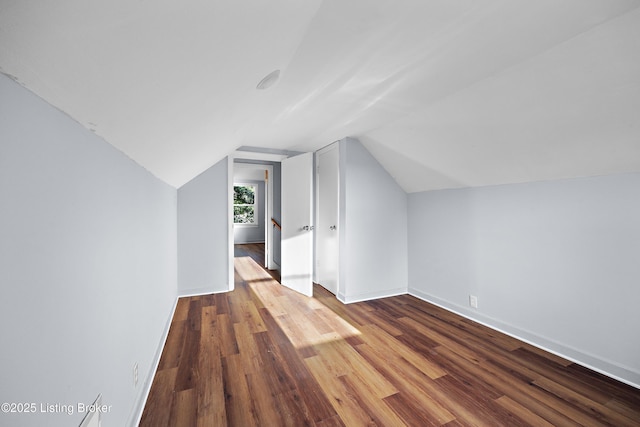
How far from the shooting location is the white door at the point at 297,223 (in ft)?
11.6

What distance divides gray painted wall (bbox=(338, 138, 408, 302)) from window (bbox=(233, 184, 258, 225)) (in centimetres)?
606

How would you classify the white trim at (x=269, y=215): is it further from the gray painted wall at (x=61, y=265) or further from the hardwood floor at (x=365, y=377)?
the gray painted wall at (x=61, y=265)

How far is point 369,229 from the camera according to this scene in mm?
3439

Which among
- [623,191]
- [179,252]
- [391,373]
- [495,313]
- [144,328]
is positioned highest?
[623,191]

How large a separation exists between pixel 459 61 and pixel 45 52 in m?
1.85

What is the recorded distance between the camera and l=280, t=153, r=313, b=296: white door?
3541mm

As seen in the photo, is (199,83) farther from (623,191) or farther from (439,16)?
(623,191)

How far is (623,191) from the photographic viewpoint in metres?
1.80

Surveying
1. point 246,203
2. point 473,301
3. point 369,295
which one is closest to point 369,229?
point 369,295

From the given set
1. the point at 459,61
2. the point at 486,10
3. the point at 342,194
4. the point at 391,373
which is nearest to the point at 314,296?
the point at 342,194

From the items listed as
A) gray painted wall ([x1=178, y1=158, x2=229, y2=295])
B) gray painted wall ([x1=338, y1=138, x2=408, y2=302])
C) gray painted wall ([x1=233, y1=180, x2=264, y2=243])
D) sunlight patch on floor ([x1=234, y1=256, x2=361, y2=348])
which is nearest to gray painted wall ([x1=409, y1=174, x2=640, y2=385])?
gray painted wall ([x1=338, y1=138, x2=408, y2=302])

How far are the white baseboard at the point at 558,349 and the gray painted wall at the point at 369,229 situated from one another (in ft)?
2.69

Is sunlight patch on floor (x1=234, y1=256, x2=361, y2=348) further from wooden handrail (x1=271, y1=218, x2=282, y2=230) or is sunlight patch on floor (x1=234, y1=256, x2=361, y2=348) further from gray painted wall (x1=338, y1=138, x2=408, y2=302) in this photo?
wooden handrail (x1=271, y1=218, x2=282, y2=230)

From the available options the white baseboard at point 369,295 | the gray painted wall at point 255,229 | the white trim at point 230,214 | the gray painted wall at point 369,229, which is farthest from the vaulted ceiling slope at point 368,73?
the gray painted wall at point 255,229
